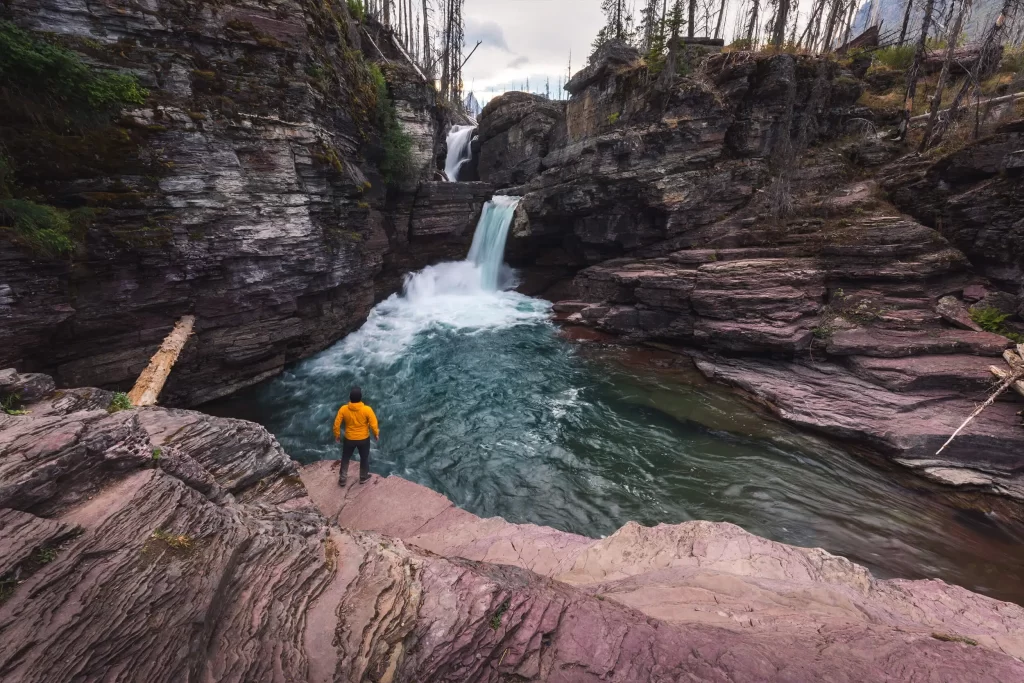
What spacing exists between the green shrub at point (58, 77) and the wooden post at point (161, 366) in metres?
5.21

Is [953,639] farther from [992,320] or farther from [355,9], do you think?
[355,9]

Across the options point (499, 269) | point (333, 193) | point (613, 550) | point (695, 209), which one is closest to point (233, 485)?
point (613, 550)

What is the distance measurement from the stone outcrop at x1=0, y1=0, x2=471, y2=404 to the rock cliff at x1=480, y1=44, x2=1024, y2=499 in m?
11.9

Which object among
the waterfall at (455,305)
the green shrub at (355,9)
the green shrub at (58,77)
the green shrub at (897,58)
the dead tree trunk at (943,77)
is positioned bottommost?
the waterfall at (455,305)

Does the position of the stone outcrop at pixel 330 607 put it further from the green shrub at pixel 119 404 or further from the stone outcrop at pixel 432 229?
the stone outcrop at pixel 432 229

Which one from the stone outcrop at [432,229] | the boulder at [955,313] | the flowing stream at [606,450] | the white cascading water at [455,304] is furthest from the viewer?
the stone outcrop at [432,229]

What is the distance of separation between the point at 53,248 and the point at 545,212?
1843cm

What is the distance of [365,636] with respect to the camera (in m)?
3.33

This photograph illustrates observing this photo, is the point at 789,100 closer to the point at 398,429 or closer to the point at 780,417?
the point at 780,417

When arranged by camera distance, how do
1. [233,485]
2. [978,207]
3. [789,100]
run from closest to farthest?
[233,485] → [978,207] → [789,100]

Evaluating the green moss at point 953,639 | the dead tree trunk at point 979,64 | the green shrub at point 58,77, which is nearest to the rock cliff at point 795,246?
the dead tree trunk at point 979,64

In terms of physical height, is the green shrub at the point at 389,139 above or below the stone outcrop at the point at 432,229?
above

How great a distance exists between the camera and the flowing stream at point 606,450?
24.8ft

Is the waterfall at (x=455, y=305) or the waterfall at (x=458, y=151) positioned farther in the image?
the waterfall at (x=458, y=151)
